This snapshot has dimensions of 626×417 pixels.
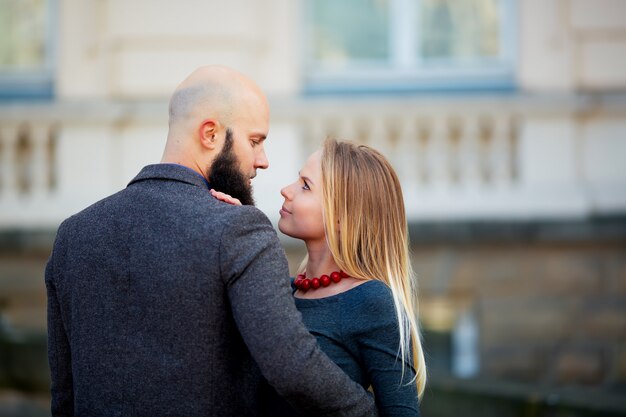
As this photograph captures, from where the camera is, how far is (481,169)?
6.95m

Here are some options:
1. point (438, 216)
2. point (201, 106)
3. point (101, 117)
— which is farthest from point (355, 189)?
point (101, 117)

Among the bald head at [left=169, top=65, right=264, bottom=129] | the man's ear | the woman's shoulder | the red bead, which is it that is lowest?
the woman's shoulder

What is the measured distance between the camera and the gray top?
2.47m

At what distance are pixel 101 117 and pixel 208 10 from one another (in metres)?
1.14

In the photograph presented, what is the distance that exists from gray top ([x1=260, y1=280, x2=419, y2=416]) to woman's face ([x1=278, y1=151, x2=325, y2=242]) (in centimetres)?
25

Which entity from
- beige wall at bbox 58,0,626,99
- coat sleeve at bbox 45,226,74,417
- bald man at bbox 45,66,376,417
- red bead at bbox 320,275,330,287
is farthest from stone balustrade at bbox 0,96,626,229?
bald man at bbox 45,66,376,417

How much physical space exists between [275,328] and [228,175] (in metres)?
0.55

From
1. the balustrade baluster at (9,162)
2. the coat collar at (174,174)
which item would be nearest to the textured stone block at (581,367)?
the balustrade baluster at (9,162)

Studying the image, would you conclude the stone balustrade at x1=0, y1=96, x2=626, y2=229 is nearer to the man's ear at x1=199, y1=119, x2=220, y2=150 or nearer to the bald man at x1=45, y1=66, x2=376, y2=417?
the man's ear at x1=199, y1=119, x2=220, y2=150

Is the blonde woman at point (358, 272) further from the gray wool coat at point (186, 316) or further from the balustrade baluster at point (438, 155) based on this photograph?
the balustrade baluster at point (438, 155)

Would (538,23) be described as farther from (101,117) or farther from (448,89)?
(101,117)

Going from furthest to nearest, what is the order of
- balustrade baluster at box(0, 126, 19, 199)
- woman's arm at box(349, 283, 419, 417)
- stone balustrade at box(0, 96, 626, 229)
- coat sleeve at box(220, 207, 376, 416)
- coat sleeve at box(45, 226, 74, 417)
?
balustrade baluster at box(0, 126, 19, 199)
stone balustrade at box(0, 96, 626, 229)
coat sleeve at box(45, 226, 74, 417)
woman's arm at box(349, 283, 419, 417)
coat sleeve at box(220, 207, 376, 416)

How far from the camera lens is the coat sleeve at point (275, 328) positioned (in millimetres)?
2254

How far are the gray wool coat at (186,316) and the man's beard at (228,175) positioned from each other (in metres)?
0.14
